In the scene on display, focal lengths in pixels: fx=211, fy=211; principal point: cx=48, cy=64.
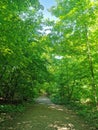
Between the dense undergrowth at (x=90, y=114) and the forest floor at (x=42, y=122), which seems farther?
the dense undergrowth at (x=90, y=114)

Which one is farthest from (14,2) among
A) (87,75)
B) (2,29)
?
(87,75)

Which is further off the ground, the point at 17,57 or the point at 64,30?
the point at 64,30

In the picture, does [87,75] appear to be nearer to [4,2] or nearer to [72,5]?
[72,5]

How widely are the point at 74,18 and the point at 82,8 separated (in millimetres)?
762

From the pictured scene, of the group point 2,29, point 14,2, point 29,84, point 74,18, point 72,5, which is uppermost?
point 72,5

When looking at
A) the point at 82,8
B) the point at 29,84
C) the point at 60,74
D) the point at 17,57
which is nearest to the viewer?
the point at 17,57

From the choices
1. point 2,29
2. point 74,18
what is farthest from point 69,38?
point 2,29

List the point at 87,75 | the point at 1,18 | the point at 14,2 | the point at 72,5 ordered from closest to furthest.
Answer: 1. the point at 14,2
2. the point at 1,18
3. the point at 72,5
4. the point at 87,75

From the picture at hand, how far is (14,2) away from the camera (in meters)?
7.44

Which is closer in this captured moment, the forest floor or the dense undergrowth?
the forest floor

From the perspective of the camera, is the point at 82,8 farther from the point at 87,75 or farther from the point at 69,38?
the point at 87,75

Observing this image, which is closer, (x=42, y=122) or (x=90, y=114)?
(x=42, y=122)

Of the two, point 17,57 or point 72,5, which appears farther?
point 72,5

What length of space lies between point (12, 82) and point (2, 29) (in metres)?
13.3
